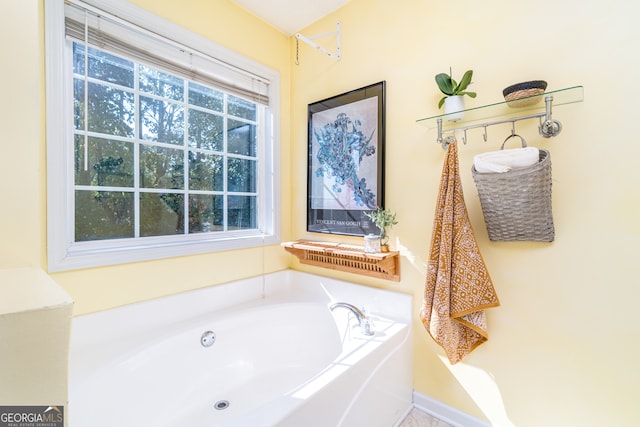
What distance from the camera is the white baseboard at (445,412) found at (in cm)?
146

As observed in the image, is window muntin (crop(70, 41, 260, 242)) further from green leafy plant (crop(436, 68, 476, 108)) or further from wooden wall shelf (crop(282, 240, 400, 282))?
green leafy plant (crop(436, 68, 476, 108))

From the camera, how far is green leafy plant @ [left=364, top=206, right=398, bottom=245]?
5.49 feet

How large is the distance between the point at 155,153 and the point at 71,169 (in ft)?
1.33

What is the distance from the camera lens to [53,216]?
50.3 inches

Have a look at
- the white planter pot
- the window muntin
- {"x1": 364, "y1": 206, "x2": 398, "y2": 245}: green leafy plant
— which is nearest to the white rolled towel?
the white planter pot

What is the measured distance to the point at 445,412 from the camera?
154 centimetres

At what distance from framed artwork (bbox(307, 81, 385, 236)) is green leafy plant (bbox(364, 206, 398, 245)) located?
60 millimetres

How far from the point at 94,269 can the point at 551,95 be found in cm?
218

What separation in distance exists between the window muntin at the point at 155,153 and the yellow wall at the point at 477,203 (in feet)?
0.65

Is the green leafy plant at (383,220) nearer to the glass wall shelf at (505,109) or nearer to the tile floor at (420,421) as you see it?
the glass wall shelf at (505,109)

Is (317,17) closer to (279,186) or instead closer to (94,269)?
(279,186)

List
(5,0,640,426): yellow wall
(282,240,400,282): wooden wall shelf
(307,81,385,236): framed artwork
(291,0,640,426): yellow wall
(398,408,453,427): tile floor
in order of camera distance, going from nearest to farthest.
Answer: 1. (5,0,640,426): yellow wall
2. (291,0,640,426): yellow wall
3. (398,408,453,427): tile floor
4. (282,240,400,282): wooden wall shelf
5. (307,81,385,236): framed artwork

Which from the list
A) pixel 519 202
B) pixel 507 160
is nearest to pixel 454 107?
pixel 507 160

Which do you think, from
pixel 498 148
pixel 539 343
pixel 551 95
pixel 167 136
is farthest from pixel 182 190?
pixel 539 343
